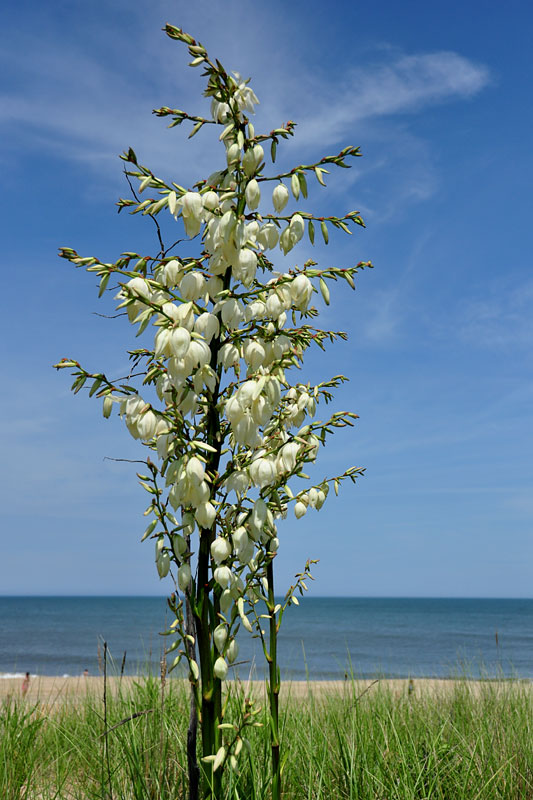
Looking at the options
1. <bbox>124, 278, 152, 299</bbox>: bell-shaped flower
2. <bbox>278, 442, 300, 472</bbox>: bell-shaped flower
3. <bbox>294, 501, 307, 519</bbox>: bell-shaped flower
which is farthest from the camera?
<bbox>294, 501, 307, 519</bbox>: bell-shaped flower

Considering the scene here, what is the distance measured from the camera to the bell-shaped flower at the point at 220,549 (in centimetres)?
179

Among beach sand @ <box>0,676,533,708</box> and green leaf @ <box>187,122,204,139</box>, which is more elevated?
green leaf @ <box>187,122,204,139</box>

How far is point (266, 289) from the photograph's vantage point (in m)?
1.92

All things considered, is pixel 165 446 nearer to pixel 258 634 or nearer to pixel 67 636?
pixel 258 634

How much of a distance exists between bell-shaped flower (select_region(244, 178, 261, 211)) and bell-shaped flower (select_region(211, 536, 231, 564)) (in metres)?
0.95

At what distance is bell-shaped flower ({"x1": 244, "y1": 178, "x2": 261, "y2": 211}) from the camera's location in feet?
6.19

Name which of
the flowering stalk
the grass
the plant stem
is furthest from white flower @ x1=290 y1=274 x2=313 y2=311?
the grass

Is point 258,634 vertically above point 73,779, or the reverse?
point 258,634

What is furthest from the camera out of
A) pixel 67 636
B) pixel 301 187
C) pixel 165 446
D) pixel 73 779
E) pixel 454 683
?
pixel 67 636

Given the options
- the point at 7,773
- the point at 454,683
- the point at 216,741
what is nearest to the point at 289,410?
the point at 216,741

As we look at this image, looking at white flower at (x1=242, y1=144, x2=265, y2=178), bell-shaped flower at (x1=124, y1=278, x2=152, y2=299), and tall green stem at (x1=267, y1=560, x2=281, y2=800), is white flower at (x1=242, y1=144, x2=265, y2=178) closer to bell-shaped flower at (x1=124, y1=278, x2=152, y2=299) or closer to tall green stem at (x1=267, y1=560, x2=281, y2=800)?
bell-shaped flower at (x1=124, y1=278, x2=152, y2=299)

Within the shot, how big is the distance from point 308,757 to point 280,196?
2157 millimetres

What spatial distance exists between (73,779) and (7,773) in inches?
13.2

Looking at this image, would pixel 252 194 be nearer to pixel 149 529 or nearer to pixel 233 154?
pixel 233 154
